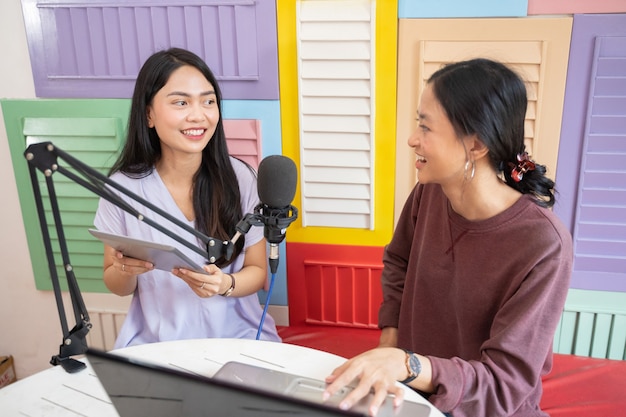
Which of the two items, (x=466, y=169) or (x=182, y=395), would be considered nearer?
(x=182, y=395)

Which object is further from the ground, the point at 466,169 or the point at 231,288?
the point at 466,169

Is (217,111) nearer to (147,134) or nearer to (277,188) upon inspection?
(147,134)

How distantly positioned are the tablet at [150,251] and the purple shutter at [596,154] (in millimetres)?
1136

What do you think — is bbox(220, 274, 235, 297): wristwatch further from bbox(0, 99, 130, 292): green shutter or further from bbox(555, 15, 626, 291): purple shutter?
bbox(555, 15, 626, 291): purple shutter

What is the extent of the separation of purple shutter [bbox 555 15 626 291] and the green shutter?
140cm

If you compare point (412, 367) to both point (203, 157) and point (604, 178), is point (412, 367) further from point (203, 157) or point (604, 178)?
point (604, 178)

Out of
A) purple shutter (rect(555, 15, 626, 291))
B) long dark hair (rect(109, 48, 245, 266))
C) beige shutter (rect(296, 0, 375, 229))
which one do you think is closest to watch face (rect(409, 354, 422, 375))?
long dark hair (rect(109, 48, 245, 266))

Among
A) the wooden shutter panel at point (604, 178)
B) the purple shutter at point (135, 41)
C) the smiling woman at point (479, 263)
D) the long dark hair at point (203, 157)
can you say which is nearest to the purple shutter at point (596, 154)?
the wooden shutter panel at point (604, 178)

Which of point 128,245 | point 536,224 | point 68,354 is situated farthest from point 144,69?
point 536,224

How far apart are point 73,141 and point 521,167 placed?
1.45 metres

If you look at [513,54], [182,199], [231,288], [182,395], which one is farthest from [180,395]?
[513,54]

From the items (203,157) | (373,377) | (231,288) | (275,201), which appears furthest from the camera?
(203,157)

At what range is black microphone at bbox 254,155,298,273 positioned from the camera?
3.59 feet

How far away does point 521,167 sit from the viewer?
117 centimetres
